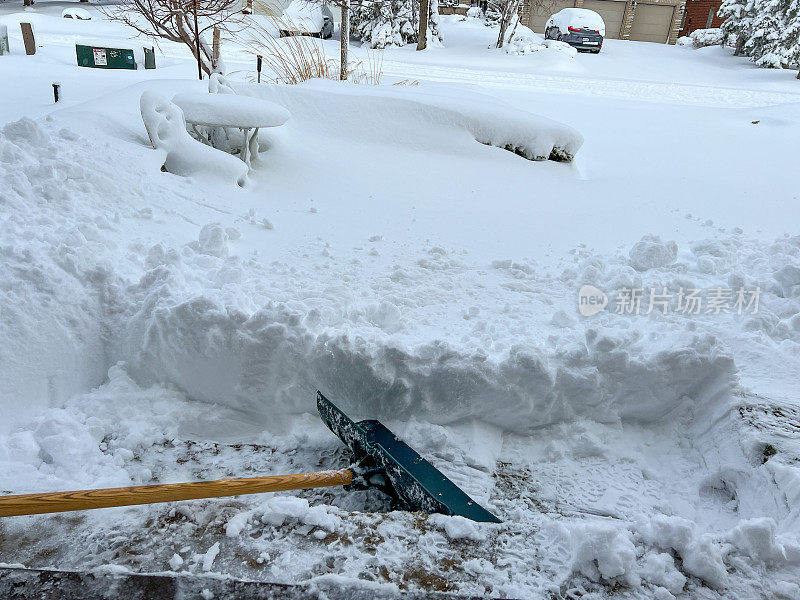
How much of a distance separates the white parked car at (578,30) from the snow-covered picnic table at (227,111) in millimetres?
15200

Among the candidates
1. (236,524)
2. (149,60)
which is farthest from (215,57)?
(236,524)

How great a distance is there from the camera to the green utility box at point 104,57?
27.9ft

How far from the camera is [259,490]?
5.66ft

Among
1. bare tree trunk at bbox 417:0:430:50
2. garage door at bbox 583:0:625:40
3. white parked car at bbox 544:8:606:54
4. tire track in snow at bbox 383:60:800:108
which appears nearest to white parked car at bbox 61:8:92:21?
bare tree trunk at bbox 417:0:430:50

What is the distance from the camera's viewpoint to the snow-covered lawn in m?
1.51

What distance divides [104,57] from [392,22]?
1022 centimetres

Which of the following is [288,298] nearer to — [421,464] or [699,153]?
[421,464]

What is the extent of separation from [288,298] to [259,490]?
3.85 feet

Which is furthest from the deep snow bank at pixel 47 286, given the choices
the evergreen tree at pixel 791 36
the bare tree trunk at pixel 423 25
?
the evergreen tree at pixel 791 36

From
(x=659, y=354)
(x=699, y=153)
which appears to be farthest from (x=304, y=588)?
(x=699, y=153)

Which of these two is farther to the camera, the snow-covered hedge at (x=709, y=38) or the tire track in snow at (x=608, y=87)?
the snow-covered hedge at (x=709, y=38)

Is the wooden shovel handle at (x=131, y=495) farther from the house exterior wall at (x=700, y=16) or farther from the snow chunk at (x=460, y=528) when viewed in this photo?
the house exterior wall at (x=700, y=16)

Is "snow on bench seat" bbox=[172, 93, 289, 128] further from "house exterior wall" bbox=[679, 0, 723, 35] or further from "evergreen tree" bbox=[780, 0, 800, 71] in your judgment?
"house exterior wall" bbox=[679, 0, 723, 35]

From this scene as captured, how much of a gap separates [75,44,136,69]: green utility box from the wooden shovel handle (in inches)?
350
